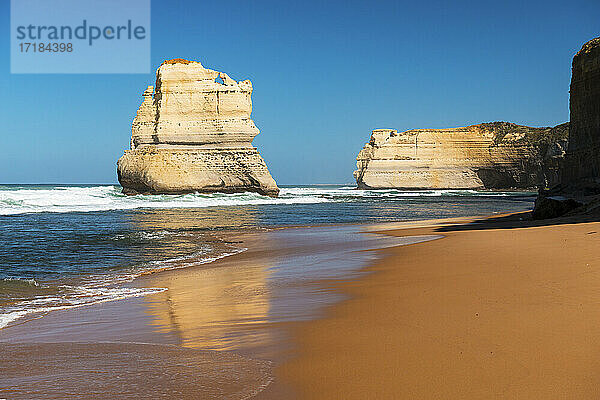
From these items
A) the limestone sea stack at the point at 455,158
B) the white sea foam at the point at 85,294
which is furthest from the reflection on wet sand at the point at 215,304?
the limestone sea stack at the point at 455,158

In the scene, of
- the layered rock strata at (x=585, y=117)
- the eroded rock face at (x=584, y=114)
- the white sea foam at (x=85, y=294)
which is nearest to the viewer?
the white sea foam at (x=85, y=294)

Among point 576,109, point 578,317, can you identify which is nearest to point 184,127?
point 576,109

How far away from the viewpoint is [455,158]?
83375mm

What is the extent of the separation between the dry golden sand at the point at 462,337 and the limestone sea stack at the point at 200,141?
4021cm

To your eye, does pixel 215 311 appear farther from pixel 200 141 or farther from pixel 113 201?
pixel 200 141

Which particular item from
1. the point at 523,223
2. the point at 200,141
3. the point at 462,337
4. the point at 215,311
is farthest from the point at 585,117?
the point at 200,141

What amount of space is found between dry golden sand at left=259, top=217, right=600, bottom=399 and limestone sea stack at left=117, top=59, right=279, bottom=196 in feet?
132

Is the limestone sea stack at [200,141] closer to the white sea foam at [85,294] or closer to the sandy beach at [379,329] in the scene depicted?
the white sea foam at [85,294]

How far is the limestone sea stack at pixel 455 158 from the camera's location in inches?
3164

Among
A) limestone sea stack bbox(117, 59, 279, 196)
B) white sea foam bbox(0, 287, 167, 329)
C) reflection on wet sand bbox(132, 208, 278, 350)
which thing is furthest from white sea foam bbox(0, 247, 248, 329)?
limestone sea stack bbox(117, 59, 279, 196)

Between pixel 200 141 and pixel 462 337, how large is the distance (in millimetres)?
43952

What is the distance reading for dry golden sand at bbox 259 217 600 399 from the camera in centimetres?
249

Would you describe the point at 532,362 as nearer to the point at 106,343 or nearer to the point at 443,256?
the point at 106,343

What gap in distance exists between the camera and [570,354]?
2.75m
